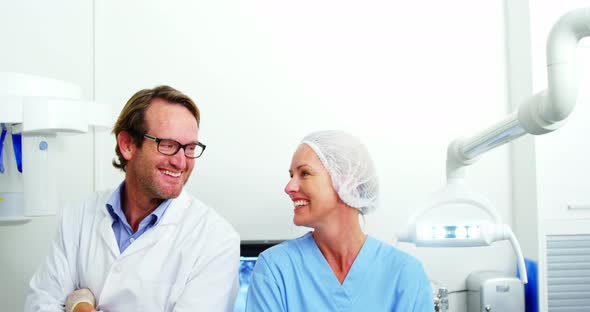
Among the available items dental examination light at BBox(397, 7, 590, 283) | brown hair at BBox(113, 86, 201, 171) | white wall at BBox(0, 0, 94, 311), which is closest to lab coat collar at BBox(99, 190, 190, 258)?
brown hair at BBox(113, 86, 201, 171)

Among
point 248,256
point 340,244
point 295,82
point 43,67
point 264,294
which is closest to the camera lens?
point 264,294

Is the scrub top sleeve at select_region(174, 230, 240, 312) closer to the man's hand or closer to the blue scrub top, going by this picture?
the blue scrub top

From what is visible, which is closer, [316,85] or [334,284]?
[334,284]

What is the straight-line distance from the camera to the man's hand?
135 centimetres

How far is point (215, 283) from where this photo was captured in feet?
4.50

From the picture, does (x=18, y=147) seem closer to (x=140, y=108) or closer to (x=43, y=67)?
(x=140, y=108)

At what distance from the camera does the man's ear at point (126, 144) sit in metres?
1.56

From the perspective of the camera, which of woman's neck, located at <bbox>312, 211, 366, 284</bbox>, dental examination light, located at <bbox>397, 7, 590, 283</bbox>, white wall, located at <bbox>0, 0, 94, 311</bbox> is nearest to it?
dental examination light, located at <bbox>397, 7, 590, 283</bbox>

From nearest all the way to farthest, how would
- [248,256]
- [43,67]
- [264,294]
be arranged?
[264,294] < [248,256] < [43,67]

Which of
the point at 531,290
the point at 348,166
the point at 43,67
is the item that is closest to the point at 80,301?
the point at 348,166

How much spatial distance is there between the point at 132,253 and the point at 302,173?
0.53 meters

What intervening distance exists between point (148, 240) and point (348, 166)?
0.60 m

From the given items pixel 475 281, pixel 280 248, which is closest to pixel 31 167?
pixel 280 248

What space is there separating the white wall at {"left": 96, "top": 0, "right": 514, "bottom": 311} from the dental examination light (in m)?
0.52
